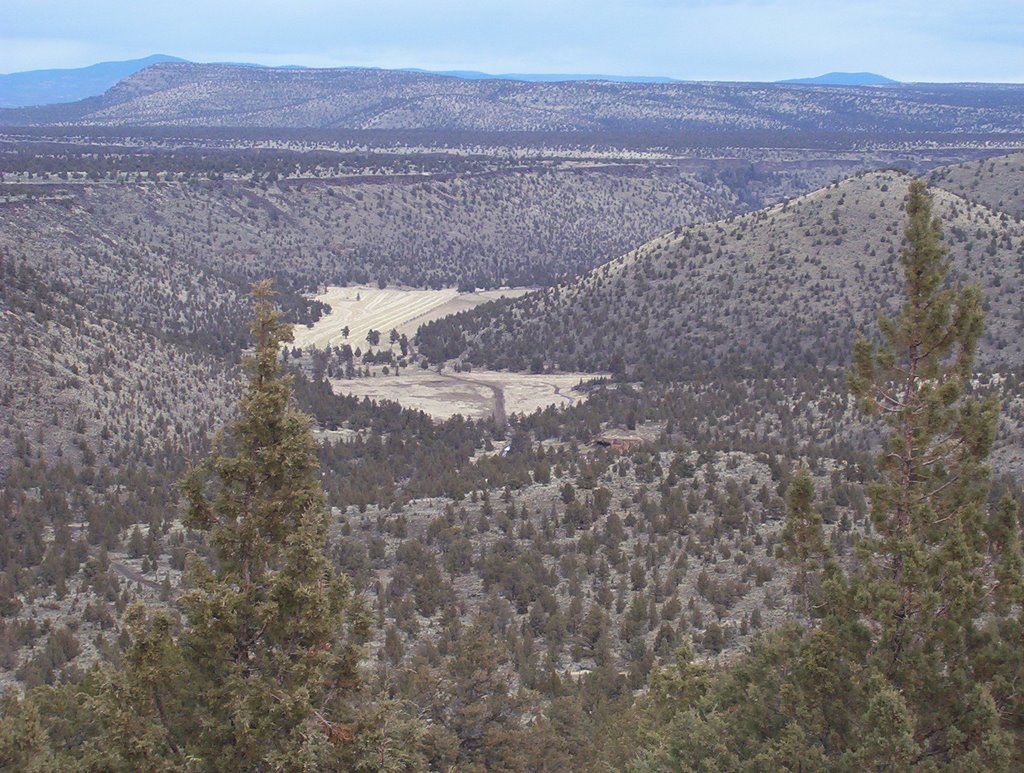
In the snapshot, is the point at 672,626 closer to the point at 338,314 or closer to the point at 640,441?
the point at 640,441

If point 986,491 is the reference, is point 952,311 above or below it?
above

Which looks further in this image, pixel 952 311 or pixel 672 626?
pixel 672 626

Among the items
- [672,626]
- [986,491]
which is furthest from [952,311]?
[672,626]

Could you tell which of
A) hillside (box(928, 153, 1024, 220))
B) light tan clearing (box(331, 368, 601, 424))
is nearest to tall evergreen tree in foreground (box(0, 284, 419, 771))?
light tan clearing (box(331, 368, 601, 424))

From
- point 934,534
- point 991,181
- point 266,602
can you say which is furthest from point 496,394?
point 991,181

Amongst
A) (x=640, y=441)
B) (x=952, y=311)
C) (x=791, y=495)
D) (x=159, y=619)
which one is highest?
(x=952, y=311)

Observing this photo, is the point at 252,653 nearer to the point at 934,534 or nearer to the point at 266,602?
the point at 266,602

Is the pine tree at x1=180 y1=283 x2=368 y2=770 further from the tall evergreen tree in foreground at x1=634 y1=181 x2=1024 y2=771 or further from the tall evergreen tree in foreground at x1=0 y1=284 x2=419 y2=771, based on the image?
the tall evergreen tree in foreground at x1=634 y1=181 x2=1024 y2=771

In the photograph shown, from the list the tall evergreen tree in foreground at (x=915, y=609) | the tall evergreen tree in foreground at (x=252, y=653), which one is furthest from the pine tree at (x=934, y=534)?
the tall evergreen tree in foreground at (x=252, y=653)
